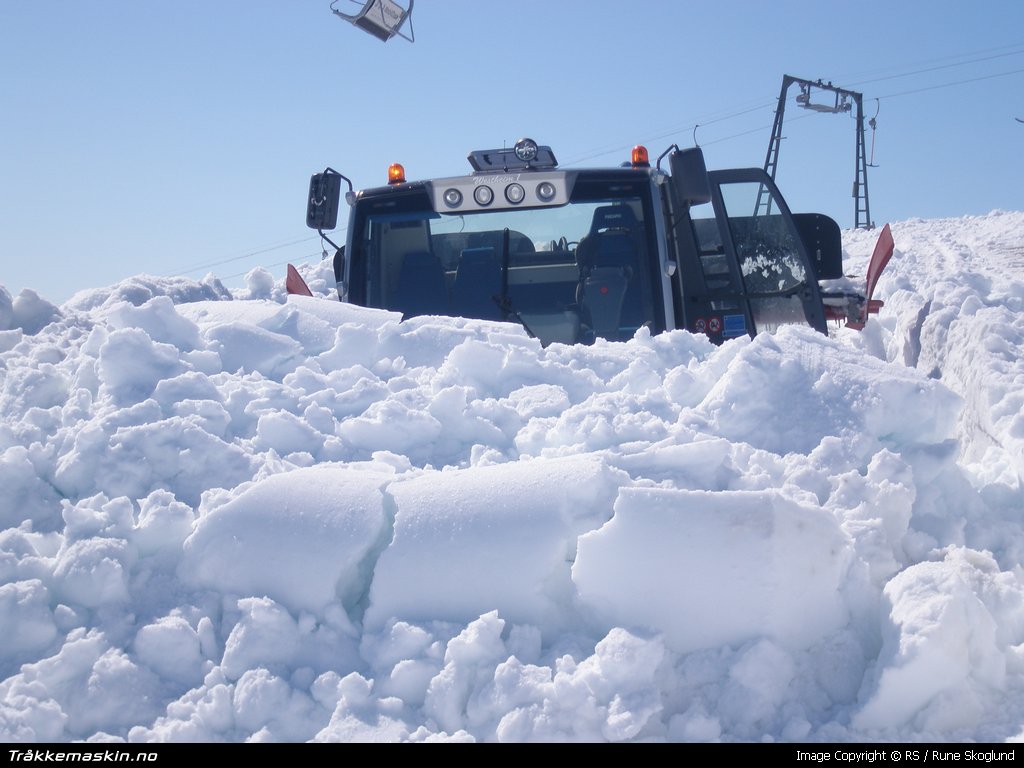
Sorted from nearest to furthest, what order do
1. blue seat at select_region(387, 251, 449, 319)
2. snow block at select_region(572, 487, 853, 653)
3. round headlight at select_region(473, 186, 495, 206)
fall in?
snow block at select_region(572, 487, 853, 653), round headlight at select_region(473, 186, 495, 206), blue seat at select_region(387, 251, 449, 319)

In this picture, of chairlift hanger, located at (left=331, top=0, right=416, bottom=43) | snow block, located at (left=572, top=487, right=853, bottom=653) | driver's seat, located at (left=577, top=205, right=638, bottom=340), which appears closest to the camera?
snow block, located at (left=572, top=487, right=853, bottom=653)

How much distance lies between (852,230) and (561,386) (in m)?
26.4

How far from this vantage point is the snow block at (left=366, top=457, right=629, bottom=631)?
Result: 2.66 meters

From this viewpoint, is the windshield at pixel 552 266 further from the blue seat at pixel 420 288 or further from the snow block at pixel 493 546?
the snow block at pixel 493 546

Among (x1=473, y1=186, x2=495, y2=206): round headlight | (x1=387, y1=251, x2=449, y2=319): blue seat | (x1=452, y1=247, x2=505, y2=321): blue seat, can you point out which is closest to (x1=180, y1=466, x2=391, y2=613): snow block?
(x1=452, y1=247, x2=505, y2=321): blue seat

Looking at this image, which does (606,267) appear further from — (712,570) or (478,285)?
(712,570)

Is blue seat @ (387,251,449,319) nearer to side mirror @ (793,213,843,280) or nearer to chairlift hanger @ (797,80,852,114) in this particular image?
side mirror @ (793,213,843,280)

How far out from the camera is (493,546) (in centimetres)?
272

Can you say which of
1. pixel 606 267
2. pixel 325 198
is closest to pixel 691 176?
pixel 606 267

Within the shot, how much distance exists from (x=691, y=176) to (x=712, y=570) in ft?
9.54

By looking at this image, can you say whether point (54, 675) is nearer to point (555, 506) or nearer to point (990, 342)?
point (555, 506)

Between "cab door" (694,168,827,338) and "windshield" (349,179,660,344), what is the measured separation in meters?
0.69

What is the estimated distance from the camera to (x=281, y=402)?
11.9 feet

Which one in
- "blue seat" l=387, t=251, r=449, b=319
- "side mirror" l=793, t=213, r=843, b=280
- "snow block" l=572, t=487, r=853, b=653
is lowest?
"snow block" l=572, t=487, r=853, b=653
